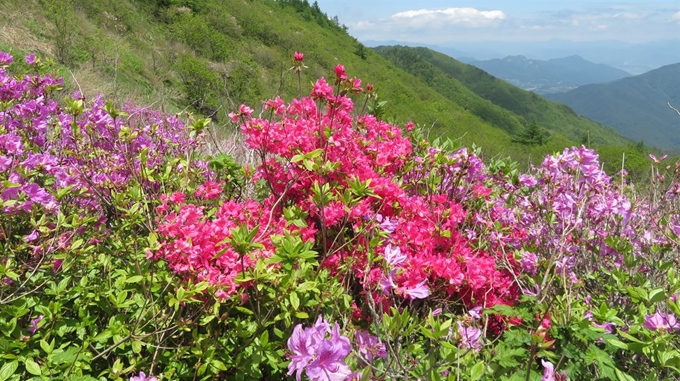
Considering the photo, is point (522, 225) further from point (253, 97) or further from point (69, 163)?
point (253, 97)

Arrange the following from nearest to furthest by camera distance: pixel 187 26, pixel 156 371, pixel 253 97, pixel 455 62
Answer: pixel 156 371, pixel 253 97, pixel 187 26, pixel 455 62

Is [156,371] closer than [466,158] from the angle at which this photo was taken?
Yes

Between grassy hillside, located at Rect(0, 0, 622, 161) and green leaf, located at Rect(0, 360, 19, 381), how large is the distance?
152cm

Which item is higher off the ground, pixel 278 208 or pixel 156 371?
pixel 278 208

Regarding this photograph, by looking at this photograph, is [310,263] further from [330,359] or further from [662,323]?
[662,323]

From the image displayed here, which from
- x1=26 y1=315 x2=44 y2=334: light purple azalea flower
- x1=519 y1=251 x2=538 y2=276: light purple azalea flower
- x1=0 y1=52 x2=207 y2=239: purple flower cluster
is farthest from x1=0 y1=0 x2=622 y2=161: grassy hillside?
x1=519 y1=251 x2=538 y2=276: light purple azalea flower

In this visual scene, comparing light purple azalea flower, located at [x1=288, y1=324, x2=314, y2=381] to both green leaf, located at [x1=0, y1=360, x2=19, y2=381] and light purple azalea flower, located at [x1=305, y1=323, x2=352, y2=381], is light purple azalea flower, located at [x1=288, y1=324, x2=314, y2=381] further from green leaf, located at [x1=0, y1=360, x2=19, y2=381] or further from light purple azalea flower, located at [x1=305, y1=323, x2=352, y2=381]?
green leaf, located at [x1=0, y1=360, x2=19, y2=381]

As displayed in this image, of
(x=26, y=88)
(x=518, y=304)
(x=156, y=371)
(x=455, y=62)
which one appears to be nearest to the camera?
(x=156, y=371)

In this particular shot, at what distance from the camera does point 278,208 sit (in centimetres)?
229

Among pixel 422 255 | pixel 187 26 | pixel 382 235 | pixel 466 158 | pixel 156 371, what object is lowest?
pixel 156 371

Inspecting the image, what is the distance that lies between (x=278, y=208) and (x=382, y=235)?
0.68m

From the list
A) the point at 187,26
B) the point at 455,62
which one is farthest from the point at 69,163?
the point at 455,62

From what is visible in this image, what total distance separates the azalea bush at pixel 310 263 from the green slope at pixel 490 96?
83805 millimetres

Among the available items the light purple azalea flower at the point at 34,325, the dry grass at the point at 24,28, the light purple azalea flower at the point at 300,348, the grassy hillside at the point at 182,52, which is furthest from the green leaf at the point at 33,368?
the dry grass at the point at 24,28
